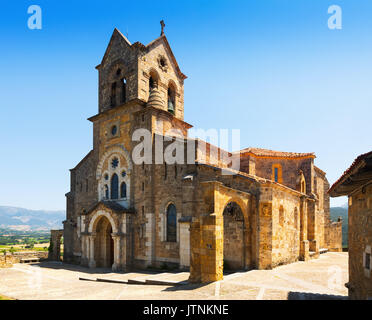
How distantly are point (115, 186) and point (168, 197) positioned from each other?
6.17m

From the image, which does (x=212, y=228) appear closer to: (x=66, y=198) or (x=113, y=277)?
(x=113, y=277)

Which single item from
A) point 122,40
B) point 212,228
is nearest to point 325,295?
point 212,228

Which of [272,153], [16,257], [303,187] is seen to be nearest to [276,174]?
[272,153]

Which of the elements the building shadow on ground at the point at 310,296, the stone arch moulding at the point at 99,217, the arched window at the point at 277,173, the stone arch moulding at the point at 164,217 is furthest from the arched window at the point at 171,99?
the building shadow on ground at the point at 310,296

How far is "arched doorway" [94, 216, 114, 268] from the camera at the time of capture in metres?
24.4

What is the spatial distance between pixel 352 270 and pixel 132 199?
16.1 m

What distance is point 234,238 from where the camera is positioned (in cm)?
1756

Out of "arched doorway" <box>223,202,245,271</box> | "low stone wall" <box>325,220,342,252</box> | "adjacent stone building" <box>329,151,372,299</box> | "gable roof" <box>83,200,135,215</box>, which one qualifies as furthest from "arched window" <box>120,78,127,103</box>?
"low stone wall" <box>325,220,342,252</box>

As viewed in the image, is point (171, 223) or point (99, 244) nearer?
point (171, 223)

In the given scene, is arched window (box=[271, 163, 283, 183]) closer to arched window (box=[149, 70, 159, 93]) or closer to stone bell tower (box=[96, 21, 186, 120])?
stone bell tower (box=[96, 21, 186, 120])

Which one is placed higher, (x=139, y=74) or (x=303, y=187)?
(x=139, y=74)

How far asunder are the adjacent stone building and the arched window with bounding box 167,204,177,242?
39.7 ft

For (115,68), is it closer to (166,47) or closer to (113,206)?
(166,47)

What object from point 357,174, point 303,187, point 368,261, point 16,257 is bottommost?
point 16,257
